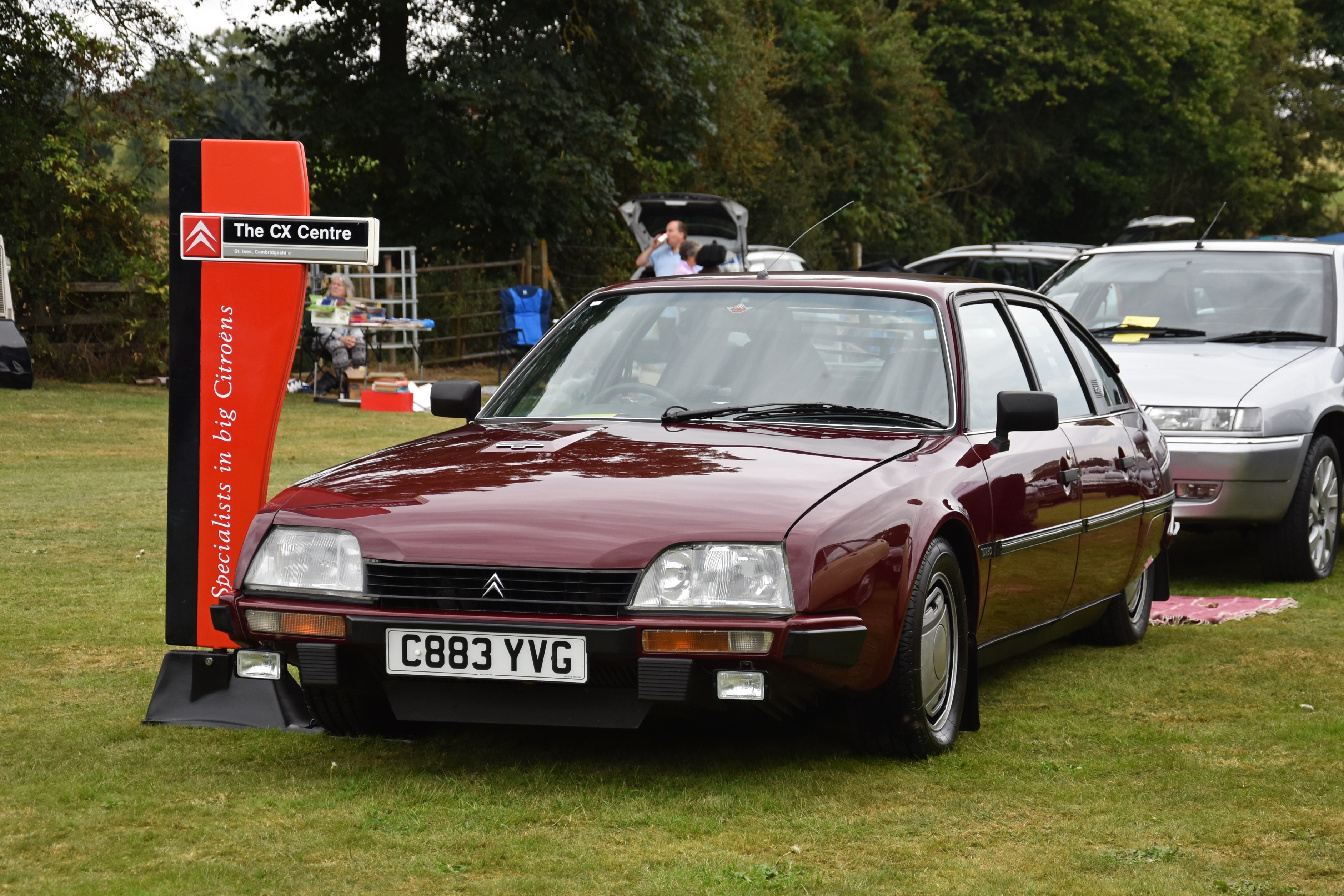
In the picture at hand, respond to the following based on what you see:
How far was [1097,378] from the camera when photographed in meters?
7.11

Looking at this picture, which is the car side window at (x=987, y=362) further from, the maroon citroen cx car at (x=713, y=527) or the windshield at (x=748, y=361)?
the windshield at (x=748, y=361)

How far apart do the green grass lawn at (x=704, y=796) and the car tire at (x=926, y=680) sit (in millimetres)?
81

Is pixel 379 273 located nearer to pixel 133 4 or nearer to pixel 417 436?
pixel 133 4

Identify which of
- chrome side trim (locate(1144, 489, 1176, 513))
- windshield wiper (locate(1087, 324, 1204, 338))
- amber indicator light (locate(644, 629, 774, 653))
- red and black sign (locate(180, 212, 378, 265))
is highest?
red and black sign (locate(180, 212, 378, 265))

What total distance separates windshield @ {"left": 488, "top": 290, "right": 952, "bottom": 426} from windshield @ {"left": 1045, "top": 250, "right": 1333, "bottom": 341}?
164 inches

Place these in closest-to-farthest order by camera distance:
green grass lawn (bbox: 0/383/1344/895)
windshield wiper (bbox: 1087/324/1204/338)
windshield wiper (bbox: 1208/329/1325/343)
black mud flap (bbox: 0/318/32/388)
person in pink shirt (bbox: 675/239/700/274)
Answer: green grass lawn (bbox: 0/383/1344/895) < windshield wiper (bbox: 1208/329/1325/343) < windshield wiper (bbox: 1087/324/1204/338) < person in pink shirt (bbox: 675/239/700/274) < black mud flap (bbox: 0/318/32/388)

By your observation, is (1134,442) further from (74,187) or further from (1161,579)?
(74,187)

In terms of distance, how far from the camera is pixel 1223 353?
362 inches

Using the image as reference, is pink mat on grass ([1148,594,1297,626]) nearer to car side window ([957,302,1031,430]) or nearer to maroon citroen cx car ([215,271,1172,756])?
maroon citroen cx car ([215,271,1172,756])

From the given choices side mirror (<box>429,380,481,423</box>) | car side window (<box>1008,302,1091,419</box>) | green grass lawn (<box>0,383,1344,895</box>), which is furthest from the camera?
car side window (<box>1008,302,1091,419</box>)

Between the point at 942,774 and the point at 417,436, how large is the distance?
12.6 metres

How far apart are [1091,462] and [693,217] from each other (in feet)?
82.1

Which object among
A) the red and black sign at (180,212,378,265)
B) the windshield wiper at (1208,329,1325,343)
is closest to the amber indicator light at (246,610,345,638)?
the red and black sign at (180,212,378,265)

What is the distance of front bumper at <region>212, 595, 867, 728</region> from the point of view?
4438 millimetres
